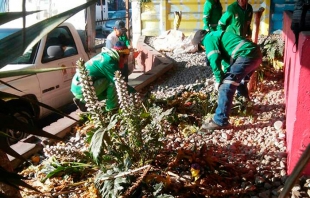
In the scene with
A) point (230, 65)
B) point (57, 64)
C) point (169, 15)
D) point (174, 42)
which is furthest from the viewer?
point (169, 15)

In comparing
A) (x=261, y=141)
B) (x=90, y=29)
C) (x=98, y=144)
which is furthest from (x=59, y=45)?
(x=98, y=144)

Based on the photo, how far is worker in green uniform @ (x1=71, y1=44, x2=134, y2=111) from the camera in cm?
584

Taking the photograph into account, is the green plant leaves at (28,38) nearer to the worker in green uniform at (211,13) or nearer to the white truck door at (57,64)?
the white truck door at (57,64)

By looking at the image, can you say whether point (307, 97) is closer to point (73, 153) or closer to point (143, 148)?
point (143, 148)

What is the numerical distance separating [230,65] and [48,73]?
10.7ft

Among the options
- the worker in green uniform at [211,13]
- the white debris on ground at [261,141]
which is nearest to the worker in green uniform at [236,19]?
the white debris on ground at [261,141]

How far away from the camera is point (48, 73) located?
23.2 feet

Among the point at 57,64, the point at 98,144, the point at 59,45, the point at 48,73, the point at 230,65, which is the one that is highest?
the point at 59,45

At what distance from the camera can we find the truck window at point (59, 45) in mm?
7000

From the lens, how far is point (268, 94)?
22.8 feet

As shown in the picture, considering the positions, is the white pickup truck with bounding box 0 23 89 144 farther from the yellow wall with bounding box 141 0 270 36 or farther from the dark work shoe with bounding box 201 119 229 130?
the yellow wall with bounding box 141 0 270 36

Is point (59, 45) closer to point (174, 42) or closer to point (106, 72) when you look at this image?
point (106, 72)

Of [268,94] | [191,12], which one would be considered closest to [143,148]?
[268,94]

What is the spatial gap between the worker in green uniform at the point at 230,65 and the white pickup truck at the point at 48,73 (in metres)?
2.70
